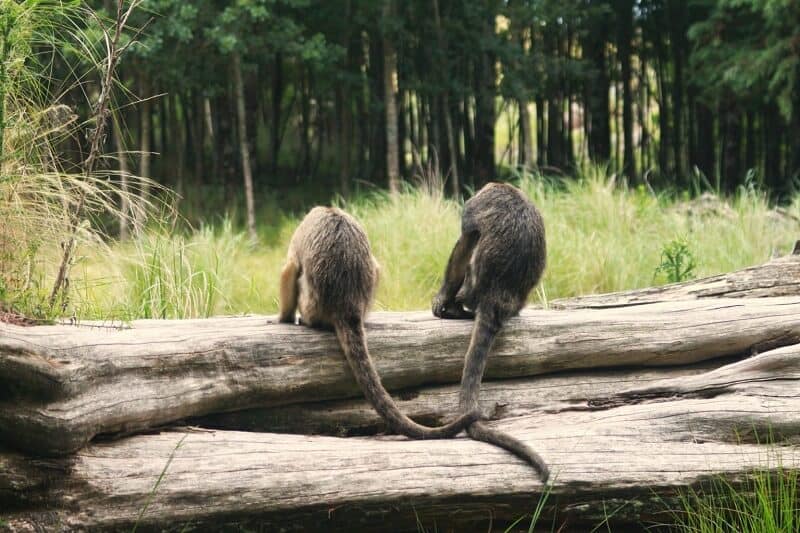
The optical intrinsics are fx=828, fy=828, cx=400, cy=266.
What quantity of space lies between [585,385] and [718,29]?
15.5m

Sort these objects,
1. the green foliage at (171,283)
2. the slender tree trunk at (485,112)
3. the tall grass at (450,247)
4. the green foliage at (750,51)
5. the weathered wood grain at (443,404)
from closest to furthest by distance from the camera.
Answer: the weathered wood grain at (443,404)
the green foliage at (171,283)
the tall grass at (450,247)
the green foliage at (750,51)
the slender tree trunk at (485,112)

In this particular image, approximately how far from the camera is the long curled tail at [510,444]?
13.8ft

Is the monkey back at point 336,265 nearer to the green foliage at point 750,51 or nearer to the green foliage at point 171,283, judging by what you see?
the green foliage at point 171,283

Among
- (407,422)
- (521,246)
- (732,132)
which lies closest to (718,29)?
(732,132)

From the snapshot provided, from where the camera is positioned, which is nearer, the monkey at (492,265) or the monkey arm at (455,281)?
the monkey at (492,265)

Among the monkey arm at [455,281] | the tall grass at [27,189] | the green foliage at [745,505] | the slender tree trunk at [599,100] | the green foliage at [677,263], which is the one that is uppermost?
the slender tree trunk at [599,100]

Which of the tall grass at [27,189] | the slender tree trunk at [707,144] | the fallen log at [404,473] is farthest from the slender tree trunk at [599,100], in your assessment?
the tall grass at [27,189]

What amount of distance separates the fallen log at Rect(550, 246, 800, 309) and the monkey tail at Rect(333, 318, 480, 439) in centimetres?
197

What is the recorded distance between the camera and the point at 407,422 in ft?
14.7

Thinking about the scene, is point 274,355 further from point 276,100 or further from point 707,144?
point 276,100

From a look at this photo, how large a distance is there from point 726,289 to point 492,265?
7.20 feet

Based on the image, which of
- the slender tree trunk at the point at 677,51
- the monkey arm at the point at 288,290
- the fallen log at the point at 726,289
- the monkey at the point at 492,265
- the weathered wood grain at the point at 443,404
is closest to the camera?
the weathered wood grain at the point at 443,404

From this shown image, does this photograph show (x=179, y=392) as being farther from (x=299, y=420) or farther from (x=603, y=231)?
(x=603, y=231)

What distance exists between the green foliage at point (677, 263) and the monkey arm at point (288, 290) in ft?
15.5
